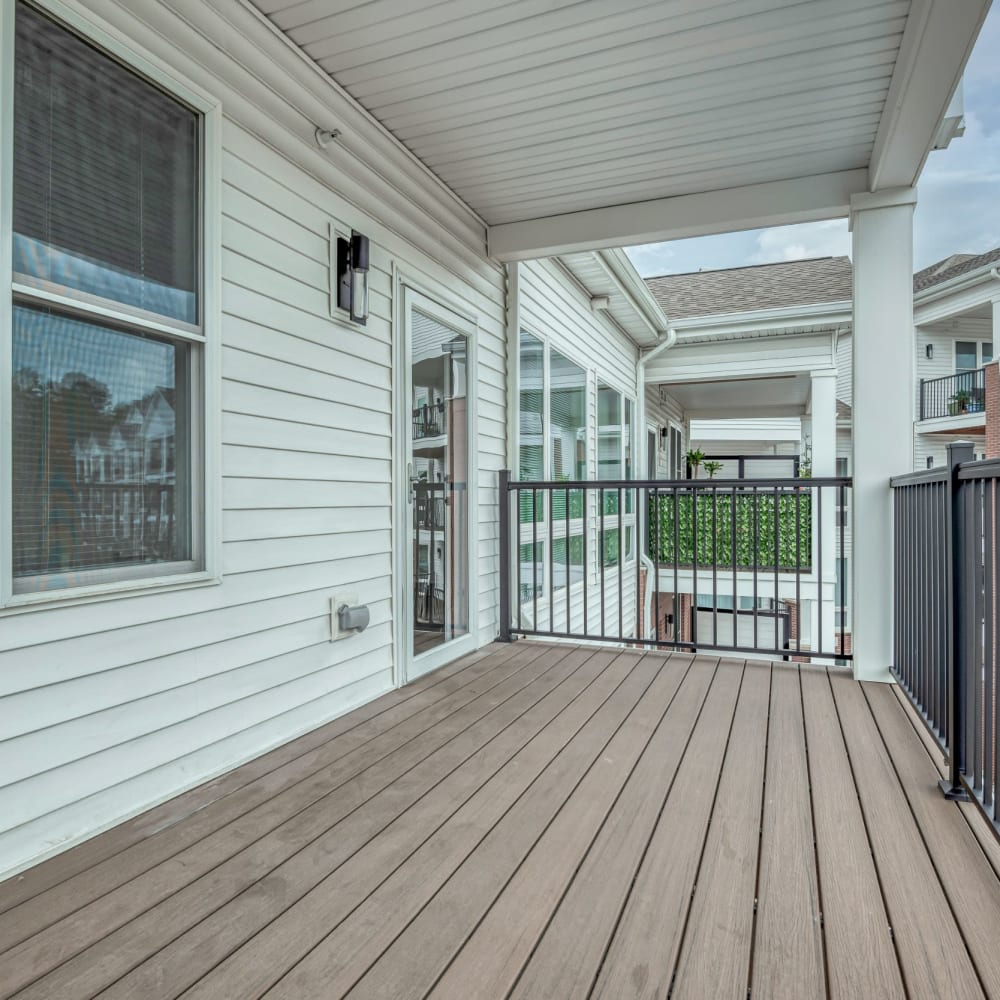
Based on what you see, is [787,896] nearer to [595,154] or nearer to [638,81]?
[638,81]

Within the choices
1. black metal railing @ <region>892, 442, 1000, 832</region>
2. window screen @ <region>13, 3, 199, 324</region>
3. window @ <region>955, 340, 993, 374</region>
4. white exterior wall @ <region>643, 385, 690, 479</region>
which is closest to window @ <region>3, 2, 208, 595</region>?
window screen @ <region>13, 3, 199, 324</region>

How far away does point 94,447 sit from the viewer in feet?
5.82

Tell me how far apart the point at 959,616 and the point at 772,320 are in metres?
5.64

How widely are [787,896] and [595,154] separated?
3169mm

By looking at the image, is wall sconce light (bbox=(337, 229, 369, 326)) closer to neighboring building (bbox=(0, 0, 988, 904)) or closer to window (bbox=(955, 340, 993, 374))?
neighboring building (bbox=(0, 0, 988, 904))

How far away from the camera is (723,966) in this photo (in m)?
1.28

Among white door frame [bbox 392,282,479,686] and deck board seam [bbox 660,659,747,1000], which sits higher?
white door frame [bbox 392,282,479,686]

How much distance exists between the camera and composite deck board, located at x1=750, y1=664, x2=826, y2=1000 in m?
1.25

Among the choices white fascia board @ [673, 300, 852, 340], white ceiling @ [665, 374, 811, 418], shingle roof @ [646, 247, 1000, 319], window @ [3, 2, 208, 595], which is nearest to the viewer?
window @ [3, 2, 208, 595]

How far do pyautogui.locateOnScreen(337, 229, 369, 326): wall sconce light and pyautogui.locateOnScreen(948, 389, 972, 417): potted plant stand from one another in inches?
637

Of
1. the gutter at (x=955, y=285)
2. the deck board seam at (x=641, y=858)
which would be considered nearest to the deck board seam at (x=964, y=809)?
the deck board seam at (x=641, y=858)

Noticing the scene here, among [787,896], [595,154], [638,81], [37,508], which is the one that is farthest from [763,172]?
[37,508]

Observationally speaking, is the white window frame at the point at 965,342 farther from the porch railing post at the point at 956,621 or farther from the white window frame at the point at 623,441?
the porch railing post at the point at 956,621

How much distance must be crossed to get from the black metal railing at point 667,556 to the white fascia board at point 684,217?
1.45 m
